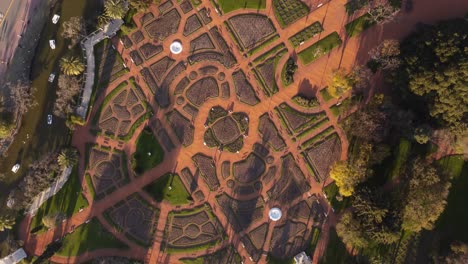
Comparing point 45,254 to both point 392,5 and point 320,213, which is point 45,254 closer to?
point 320,213

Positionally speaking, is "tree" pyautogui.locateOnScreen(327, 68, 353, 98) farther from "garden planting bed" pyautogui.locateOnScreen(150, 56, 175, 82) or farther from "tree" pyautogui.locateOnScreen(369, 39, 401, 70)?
"garden planting bed" pyautogui.locateOnScreen(150, 56, 175, 82)

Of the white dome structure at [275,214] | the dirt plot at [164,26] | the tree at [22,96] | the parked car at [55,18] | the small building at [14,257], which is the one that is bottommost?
the white dome structure at [275,214]

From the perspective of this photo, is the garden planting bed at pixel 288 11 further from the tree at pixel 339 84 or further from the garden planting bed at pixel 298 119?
the garden planting bed at pixel 298 119

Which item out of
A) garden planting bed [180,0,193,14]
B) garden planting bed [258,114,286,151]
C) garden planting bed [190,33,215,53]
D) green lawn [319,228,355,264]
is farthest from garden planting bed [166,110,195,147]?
green lawn [319,228,355,264]

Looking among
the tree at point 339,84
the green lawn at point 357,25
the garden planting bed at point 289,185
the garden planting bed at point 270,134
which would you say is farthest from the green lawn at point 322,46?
the garden planting bed at point 289,185

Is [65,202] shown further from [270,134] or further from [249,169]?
[270,134]

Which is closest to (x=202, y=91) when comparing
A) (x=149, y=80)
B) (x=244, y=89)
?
(x=244, y=89)
